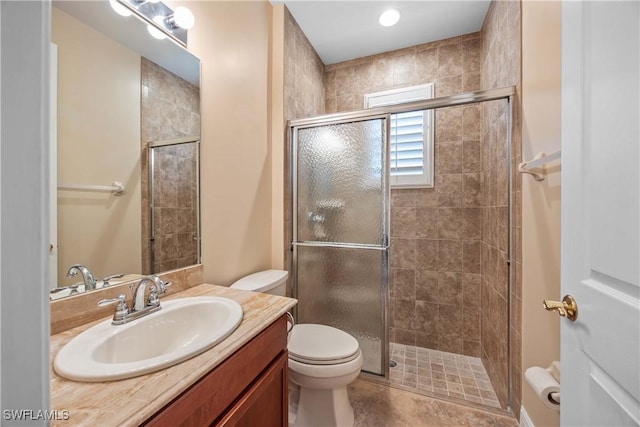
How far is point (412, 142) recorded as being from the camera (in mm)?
2240

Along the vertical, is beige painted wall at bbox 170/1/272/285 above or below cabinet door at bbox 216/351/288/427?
above

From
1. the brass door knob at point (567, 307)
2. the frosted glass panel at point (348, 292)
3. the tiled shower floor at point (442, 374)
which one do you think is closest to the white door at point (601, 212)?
the brass door knob at point (567, 307)

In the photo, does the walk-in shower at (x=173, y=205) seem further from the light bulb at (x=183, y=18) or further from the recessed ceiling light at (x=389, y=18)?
the recessed ceiling light at (x=389, y=18)

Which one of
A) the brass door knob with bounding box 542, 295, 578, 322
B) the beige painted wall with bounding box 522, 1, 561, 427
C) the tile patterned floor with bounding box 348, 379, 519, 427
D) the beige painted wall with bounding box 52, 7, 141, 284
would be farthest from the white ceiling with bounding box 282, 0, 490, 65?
the tile patterned floor with bounding box 348, 379, 519, 427

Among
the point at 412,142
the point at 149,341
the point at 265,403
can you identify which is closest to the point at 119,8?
the point at 149,341

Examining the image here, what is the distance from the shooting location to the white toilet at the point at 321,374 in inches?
50.8

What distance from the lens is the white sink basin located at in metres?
0.58

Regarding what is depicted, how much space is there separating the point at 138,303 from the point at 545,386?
1.56 meters

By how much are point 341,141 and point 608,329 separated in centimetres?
153

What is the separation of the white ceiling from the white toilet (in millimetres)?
1981

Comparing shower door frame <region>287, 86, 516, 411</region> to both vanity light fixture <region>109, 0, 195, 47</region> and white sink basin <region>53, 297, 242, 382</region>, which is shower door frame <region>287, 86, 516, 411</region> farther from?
white sink basin <region>53, 297, 242, 382</region>

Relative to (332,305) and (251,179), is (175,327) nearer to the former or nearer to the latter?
(251,179)

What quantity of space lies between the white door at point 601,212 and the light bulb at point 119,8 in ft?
4.77

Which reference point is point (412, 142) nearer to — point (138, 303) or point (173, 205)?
point (173, 205)
